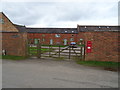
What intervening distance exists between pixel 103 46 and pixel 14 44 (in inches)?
330

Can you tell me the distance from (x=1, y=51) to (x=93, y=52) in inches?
361

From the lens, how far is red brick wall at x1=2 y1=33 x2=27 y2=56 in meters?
10.2

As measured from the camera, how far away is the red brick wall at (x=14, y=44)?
10233mm

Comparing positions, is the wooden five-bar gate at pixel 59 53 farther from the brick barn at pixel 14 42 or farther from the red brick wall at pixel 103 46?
the red brick wall at pixel 103 46

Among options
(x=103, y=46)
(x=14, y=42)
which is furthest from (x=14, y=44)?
(x=103, y=46)

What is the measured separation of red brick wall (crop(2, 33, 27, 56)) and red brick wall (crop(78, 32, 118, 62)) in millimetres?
6104

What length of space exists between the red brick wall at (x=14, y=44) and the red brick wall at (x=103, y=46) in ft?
20.0

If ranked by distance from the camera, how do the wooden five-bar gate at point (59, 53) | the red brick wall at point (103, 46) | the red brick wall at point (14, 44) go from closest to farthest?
the red brick wall at point (103, 46), the wooden five-bar gate at point (59, 53), the red brick wall at point (14, 44)

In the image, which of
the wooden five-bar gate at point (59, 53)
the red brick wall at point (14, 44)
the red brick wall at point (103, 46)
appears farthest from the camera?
the red brick wall at point (14, 44)

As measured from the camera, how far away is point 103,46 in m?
8.43

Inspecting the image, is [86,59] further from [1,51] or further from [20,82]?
[1,51]

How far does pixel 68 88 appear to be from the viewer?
13.1 feet

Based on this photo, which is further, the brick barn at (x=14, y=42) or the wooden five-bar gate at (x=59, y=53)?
the brick barn at (x=14, y=42)

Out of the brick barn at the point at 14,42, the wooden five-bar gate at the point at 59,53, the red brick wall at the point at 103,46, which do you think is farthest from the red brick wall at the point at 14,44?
the red brick wall at the point at 103,46
